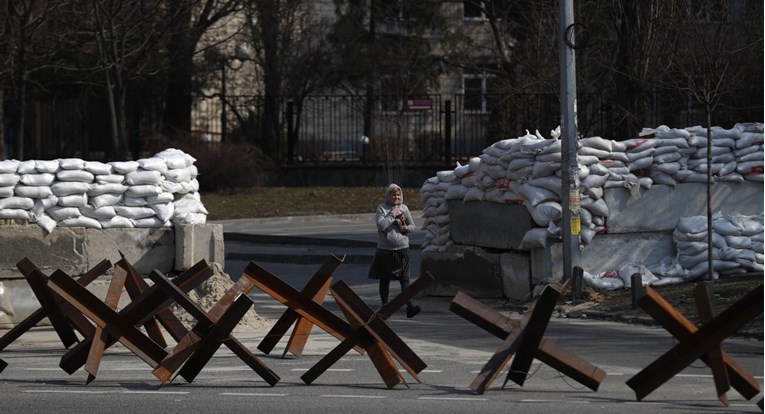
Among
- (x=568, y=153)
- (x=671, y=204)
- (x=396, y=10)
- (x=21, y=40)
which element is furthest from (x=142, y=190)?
(x=396, y=10)

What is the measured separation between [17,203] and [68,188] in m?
0.59

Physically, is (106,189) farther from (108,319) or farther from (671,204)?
(671,204)

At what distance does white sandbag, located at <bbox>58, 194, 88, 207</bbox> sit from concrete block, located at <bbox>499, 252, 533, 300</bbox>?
535 cm

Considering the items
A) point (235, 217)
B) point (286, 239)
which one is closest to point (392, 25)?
point (235, 217)

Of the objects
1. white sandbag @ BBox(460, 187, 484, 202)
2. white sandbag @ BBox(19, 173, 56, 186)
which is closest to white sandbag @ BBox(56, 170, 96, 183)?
white sandbag @ BBox(19, 173, 56, 186)

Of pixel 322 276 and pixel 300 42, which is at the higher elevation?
pixel 300 42

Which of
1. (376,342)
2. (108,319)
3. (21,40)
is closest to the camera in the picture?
(376,342)

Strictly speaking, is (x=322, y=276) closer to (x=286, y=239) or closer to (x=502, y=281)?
(x=502, y=281)

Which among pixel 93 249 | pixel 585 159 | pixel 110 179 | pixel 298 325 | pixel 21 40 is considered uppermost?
pixel 21 40

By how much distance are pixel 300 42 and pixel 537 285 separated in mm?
24240

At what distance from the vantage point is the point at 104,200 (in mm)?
15281

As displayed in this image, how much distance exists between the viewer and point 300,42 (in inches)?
1558

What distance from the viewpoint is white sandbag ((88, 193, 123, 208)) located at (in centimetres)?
1523

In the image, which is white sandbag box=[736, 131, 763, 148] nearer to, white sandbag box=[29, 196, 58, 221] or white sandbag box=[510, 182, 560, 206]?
white sandbag box=[510, 182, 560, 206]
